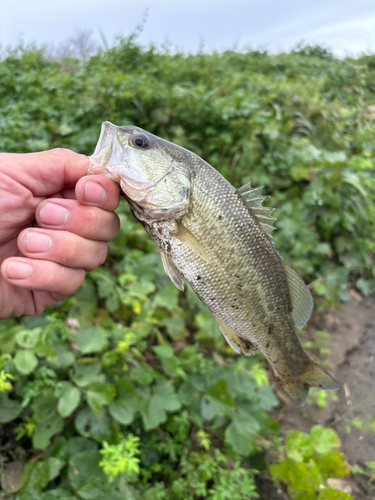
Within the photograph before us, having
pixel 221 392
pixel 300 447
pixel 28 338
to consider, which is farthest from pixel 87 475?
pixel 300 447

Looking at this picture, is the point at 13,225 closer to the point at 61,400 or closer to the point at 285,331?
the point at 61,400

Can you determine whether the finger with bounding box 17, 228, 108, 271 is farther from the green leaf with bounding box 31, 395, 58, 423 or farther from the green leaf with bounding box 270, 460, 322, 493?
the green leaf with bounding box 270, 460, 322, 493

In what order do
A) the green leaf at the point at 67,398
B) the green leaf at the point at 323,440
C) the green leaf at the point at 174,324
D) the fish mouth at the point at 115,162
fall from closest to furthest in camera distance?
the fish mouth at the point at 115,162
the green leaf at the point at 67,398
the green leaf at the point at 323,440
the green leaf at the point at 174,324

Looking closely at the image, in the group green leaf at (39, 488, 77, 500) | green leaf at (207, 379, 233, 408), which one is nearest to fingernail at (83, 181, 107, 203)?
green leaf at (39, 488, 77, 500)

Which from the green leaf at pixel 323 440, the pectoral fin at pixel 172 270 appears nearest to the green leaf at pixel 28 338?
the pectoral fin at pixel 172 270

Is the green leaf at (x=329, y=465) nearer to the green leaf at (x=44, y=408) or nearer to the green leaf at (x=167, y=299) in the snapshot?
the green leaf at (x=167, y=299)

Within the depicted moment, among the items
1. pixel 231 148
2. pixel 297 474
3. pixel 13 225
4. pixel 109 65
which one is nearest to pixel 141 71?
pixel 109 65
